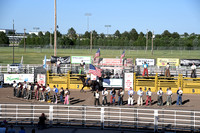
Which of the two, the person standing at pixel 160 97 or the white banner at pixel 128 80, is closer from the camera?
the person standing at pixel 160 97

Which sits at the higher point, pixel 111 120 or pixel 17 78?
pixel 17 78

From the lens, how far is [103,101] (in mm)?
18328

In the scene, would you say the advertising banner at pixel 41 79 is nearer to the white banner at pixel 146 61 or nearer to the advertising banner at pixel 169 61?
the white banner at pixel 146 61

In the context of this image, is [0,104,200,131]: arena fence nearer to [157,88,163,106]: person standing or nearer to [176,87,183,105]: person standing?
[157,88,163,106]: person standing

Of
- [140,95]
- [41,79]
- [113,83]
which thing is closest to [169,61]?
[113,83]

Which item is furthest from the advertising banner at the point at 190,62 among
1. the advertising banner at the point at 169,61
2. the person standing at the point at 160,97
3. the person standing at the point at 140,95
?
the person standing at the point at 140,95

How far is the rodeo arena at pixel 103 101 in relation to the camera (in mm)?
Result: 13758

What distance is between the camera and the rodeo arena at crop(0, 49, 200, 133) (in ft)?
45.1

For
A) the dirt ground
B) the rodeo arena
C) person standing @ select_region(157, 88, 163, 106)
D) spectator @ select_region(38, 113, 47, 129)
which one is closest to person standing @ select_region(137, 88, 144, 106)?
the rodeo arena

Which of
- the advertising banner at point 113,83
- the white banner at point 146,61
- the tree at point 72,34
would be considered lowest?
the advertising banner at point 113,83

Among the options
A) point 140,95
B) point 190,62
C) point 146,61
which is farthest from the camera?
point 146,61

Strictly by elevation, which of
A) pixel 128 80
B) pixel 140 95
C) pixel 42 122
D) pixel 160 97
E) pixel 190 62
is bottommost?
pixel 42 122

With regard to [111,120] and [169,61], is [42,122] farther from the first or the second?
[169,61]

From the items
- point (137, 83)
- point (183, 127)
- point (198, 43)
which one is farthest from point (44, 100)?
point (198, 43)
